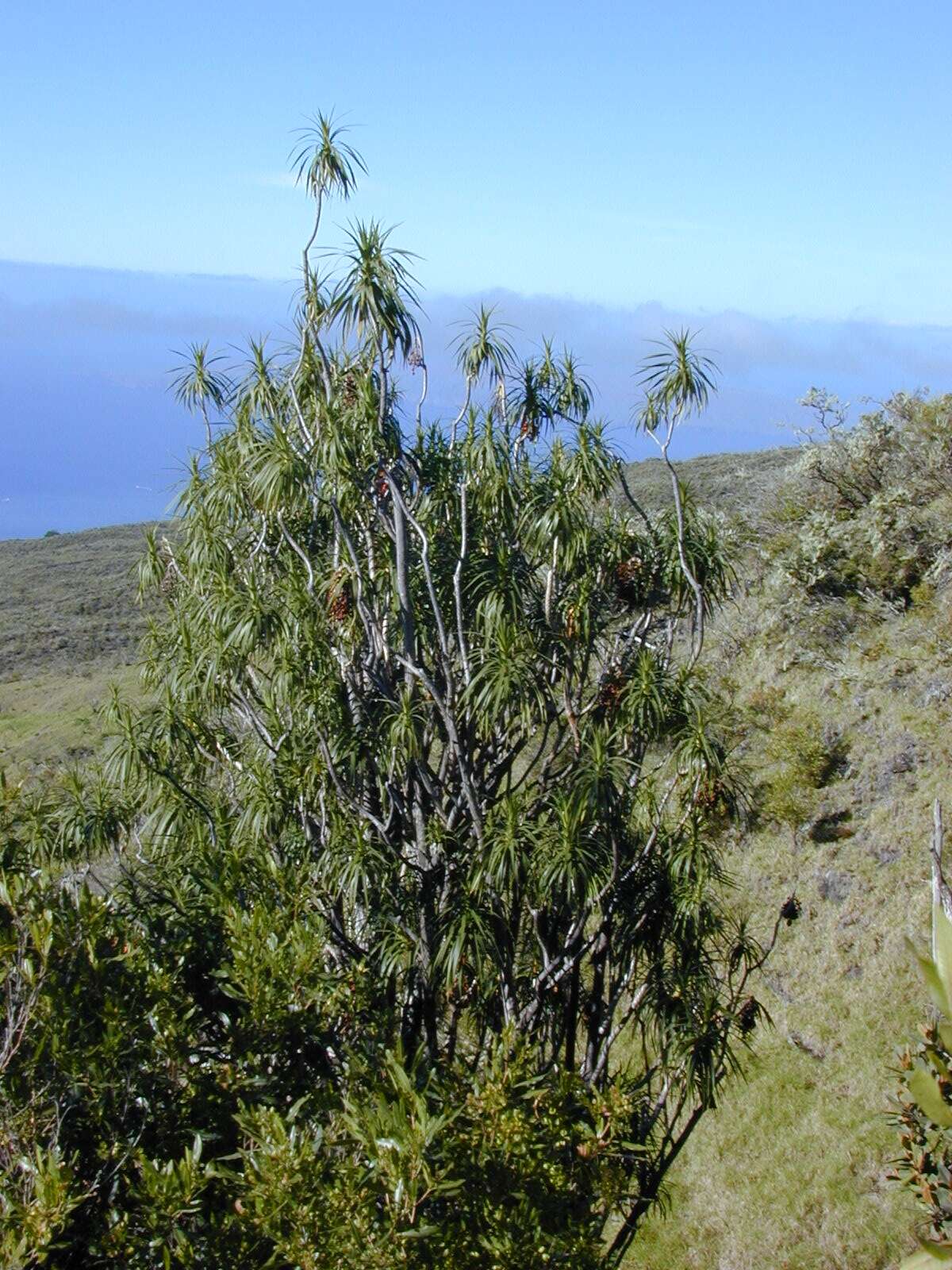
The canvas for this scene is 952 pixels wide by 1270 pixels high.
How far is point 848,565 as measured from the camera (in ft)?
47.5

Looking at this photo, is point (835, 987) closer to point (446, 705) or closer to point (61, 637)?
point (446, 705)

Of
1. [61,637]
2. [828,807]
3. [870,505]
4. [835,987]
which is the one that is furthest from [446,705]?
[61,637]

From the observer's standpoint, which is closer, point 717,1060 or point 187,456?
point 717,1060

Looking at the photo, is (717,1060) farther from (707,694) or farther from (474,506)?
(474,506)

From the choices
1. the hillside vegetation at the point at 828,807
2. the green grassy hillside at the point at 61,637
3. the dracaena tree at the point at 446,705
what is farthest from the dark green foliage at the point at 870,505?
the green grassy hillside at the point at 61,637

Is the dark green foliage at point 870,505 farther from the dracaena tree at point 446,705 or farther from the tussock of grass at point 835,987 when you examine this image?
the dracaena tree at point 446,705

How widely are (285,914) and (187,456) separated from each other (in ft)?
11.2

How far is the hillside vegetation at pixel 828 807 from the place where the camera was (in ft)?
23.4

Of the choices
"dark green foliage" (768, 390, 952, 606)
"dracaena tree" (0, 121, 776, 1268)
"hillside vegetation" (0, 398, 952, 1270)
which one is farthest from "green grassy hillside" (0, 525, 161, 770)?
"dark green foliage" (768, 390, 952, 606)

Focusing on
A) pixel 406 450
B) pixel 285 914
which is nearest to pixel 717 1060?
pixel 285 914

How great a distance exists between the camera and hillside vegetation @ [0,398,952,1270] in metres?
7.14

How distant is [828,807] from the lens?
36.1 ft

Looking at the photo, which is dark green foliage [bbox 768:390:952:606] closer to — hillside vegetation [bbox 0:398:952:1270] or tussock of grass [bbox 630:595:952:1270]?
hillside vegetation [bbox 0:398:952:1270]

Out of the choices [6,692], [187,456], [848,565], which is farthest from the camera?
[6,692]
